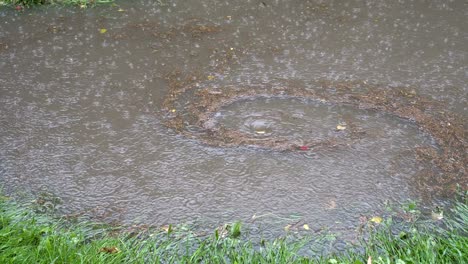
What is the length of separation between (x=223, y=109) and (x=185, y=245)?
65.1 inches

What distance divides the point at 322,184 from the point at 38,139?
226 cm

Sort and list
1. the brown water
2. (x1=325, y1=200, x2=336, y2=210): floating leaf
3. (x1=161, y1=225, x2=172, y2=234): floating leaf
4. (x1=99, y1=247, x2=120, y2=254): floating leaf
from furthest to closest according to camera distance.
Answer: the brown water → (x1=325, y1=200, x2=336, y2=210): floating leaf → (x1=161, y1=225, x2=172, y2=234): floating leaf → (x1=99, y1=247, x2=120, y2=254): floating leaf

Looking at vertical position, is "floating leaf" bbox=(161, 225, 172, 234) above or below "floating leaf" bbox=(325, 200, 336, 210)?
above

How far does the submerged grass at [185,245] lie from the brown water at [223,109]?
0.67 ft

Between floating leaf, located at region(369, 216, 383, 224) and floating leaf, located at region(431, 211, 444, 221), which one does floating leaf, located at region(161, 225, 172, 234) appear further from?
floating leaf, located at region(431, 211, 444, 221)

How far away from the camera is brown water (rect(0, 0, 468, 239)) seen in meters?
3.83

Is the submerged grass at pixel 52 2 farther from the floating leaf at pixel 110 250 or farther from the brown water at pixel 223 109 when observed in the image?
the floating leaf at pixel 110 250

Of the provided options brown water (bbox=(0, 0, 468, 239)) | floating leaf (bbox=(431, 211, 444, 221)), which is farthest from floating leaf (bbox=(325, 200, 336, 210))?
floating leaf (bbox=(431, 211, 444, 221))

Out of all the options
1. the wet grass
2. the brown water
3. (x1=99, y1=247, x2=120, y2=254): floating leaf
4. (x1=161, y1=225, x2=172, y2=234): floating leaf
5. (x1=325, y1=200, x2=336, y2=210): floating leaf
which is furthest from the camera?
the wet grass

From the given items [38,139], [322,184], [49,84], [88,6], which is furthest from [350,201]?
[88,6]

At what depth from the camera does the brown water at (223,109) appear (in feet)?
12.6

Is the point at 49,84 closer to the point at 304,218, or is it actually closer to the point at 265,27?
the point at 265,27

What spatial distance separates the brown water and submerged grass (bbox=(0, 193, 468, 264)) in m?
0.20

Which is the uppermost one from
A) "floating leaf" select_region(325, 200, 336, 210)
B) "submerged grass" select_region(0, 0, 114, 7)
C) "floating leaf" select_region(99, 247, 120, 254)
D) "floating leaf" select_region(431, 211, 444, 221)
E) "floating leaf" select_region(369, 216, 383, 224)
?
"submerged grass" select_region(0, 0, 114, 7)
